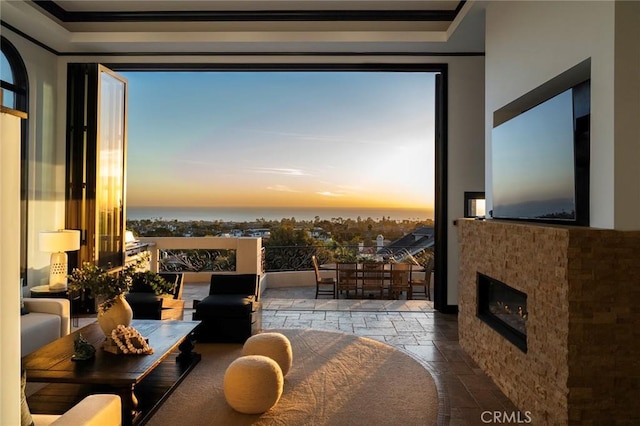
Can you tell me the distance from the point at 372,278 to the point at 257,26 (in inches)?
175

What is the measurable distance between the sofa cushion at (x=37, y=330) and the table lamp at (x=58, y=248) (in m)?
0.98

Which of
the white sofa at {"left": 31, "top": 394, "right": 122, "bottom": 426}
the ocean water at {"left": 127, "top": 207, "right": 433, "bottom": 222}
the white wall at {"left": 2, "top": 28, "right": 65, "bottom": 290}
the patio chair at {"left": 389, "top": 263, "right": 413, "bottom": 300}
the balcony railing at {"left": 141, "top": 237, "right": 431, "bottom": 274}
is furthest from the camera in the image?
the ocean water at {"left": 127, "top": 207, "right": 433, "bottom": 222}

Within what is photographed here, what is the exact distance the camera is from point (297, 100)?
10398 millimetres

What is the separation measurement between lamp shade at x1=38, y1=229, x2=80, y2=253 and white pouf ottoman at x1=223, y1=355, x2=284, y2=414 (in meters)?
3.32

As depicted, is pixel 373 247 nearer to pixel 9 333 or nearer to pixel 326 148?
pixel 326 148

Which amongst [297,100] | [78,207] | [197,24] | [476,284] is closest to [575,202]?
[476,284]

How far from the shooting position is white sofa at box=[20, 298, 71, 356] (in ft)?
13.2

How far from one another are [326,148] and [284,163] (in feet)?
3.62

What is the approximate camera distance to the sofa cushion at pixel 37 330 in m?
3.96

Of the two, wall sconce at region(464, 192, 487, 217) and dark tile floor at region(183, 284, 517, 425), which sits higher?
wall sconce at region(464, 192, 487, 217)

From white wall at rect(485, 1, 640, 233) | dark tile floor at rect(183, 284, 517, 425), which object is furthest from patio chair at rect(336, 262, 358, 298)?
white wall at rect(485, 1, 640, 233)

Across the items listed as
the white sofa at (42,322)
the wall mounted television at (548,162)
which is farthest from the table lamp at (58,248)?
the wall mounted television at (548,162)

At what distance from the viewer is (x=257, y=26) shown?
19.2ft

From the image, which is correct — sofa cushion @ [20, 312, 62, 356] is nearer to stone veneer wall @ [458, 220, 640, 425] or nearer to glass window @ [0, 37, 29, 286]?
glass window @ [0, 37, 29, 286]
